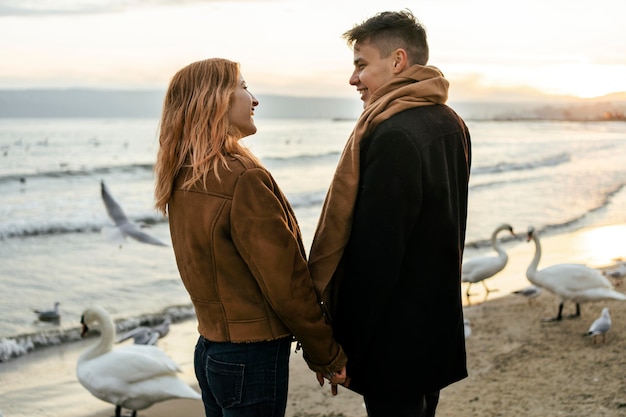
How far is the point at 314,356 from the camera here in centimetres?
283

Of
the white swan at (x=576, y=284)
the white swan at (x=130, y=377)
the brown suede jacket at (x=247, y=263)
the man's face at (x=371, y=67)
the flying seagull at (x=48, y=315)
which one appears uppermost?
the man's face at (x=371, y=67)

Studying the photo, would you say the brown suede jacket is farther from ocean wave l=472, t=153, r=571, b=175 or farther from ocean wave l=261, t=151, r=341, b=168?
ocean wave l=261, t=151, r=341, b=168

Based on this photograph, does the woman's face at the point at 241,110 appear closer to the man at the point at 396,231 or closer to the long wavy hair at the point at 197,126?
the long wavy hair at the point at 197,126

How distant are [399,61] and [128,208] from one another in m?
17.9

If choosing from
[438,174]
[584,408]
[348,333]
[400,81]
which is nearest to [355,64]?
[400,81]

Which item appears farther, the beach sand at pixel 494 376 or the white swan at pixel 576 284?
the white swan at pixel 576 284

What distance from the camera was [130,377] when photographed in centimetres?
568

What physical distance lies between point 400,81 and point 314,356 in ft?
3.58

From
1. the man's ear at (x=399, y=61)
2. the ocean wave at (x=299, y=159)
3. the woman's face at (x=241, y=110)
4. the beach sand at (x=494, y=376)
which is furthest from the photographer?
the ocean wave at (x=299, y=159)

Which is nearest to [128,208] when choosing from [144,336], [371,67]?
[144,336]

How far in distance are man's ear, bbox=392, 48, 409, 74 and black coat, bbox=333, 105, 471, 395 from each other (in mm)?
217

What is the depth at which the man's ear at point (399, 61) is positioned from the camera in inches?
117

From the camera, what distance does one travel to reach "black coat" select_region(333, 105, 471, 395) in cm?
273

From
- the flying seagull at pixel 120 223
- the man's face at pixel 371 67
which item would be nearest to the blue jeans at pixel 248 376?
the man's face at pixel 371 67
